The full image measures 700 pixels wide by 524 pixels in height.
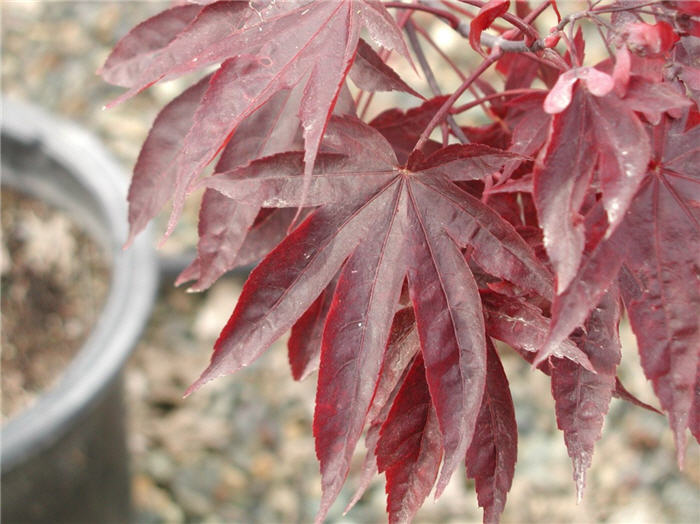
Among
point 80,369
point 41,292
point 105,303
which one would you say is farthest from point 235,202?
point 41,292

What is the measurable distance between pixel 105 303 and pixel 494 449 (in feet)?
3.97

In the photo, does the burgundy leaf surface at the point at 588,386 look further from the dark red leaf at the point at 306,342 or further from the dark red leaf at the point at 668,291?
the dark red leaf at the point at 306,342

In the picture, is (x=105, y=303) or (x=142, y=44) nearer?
(x=142, y=44)

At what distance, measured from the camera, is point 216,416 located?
2037 mm

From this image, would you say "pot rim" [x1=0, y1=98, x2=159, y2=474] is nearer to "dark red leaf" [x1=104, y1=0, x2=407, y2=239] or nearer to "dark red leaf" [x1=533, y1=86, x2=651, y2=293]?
"dark red leaf" [x1=104, y1=0, x2=407, y2=239]

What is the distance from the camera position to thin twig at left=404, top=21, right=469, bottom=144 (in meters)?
0.64

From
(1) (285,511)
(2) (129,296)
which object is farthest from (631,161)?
(1) (285,511)

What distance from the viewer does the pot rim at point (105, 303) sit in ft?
4.29

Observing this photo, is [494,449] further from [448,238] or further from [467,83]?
[467,83]

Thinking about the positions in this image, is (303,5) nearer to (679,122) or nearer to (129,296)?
(679,122)

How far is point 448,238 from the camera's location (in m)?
0.55

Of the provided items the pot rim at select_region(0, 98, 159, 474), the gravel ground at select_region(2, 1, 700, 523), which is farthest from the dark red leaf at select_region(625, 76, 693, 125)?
the gravel ground at select_region(2, 1, 700, 523)

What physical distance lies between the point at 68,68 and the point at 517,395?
5.53 ft

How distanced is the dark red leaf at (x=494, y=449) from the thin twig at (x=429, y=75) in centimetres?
17
